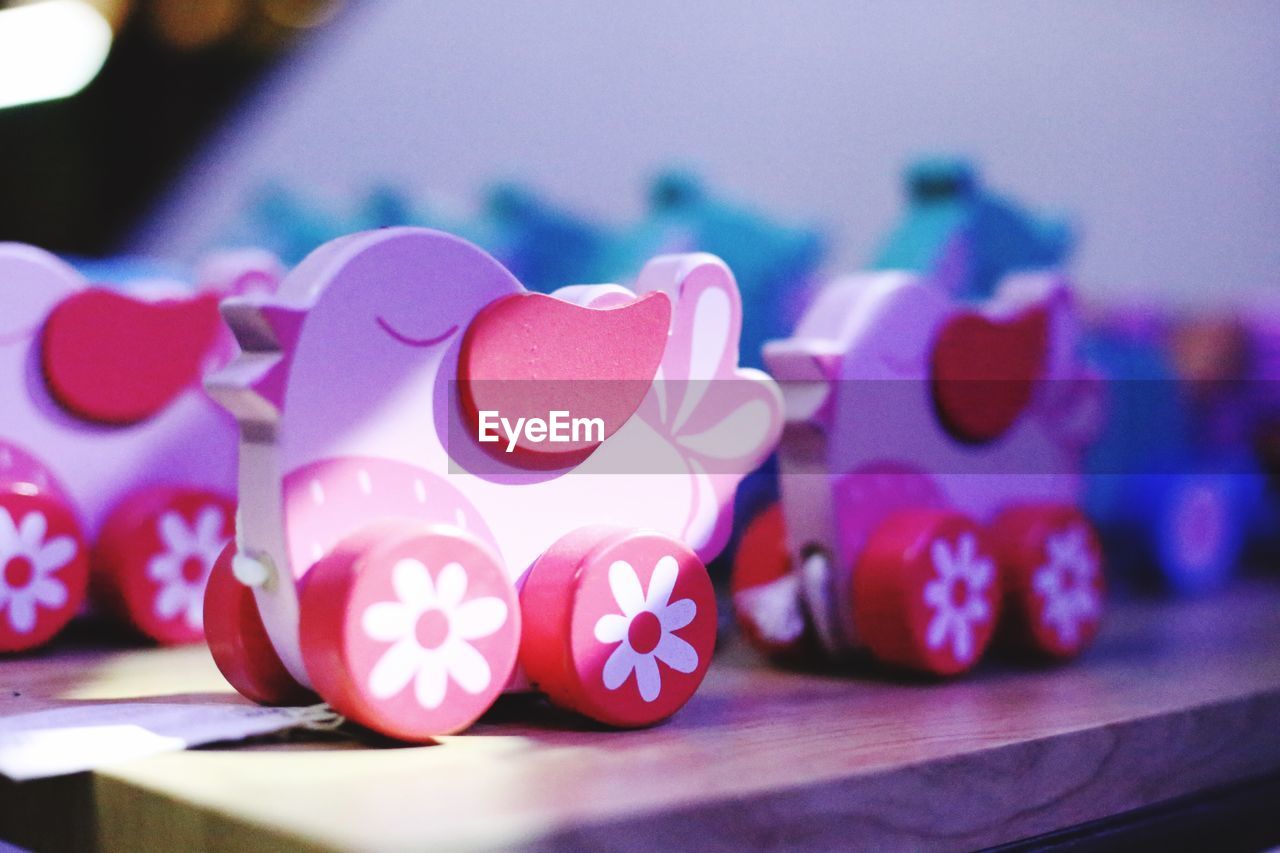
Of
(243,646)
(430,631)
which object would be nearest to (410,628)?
(430,631)

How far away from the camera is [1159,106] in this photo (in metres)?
1.84

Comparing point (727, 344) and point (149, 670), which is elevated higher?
point (727, 344)

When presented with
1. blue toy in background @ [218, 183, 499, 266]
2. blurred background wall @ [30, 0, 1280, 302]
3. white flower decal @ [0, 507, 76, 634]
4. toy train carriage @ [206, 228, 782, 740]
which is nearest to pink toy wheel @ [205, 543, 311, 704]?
toy train carriage @ [206, 228, 782, 740]

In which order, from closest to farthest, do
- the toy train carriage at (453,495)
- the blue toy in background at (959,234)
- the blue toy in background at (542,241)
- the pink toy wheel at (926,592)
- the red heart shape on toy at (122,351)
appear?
the toy train carriage at (453,495), the pink toy wheel at (926,592), the red heart shape on toy at (122,351), the blue toy in background at (959,234), the blue toy in background at (542,241)

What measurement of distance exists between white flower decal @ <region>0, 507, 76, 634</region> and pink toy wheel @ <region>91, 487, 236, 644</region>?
50 millimetres

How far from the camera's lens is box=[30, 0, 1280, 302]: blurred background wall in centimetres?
183

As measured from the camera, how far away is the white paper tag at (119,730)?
54 cm

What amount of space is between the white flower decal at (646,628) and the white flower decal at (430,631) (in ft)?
0.20

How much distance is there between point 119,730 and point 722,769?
0.28 m

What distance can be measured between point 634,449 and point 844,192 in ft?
4.46

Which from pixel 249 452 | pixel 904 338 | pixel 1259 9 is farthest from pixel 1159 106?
pixel 249 452

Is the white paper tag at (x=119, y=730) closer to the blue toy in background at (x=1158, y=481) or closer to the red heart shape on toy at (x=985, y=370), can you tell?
the red heart shape on toy at (x=985, y=370)

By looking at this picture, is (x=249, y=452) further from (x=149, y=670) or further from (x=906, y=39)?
(x=906, y=39)

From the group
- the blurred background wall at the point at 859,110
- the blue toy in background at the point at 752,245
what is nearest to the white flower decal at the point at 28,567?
the blue toy in background at the point at 752,245
